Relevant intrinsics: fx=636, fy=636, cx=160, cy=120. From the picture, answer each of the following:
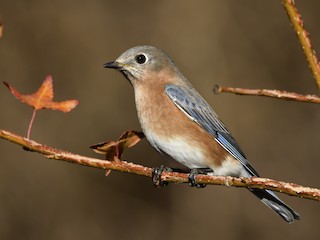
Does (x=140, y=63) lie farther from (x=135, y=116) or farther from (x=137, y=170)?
(x=135, y=116)

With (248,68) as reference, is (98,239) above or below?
below

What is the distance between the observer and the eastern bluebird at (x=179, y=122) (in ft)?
13.0

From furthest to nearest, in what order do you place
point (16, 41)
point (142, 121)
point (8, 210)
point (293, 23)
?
point (16, 41) < point (8, 210) < point (142, 121) < point (293, 23)

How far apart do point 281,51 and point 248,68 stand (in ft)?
1.65

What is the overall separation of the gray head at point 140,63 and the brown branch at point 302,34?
2.50 meters

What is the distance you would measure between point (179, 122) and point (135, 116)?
167 inches

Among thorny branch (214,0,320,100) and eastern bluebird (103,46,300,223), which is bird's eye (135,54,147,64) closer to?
eastern bluebird (103,46,300,223)

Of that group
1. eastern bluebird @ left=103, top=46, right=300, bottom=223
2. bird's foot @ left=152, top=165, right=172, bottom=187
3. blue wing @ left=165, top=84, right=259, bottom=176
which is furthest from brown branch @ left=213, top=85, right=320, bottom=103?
blue wing @ left=165, top=84, right=259, bottom=176

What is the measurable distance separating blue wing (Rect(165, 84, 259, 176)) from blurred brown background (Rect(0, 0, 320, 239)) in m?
3.49

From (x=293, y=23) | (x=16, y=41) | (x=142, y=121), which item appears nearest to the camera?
(x=293, y=23)

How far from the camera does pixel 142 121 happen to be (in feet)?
13.4

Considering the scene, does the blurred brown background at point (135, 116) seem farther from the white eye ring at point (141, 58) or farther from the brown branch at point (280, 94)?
the brown branch at point (280, 94)

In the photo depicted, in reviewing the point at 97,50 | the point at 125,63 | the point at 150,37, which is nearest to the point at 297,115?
the point at 150,37

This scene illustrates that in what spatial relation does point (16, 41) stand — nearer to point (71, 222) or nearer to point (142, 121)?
point (71, 222)
